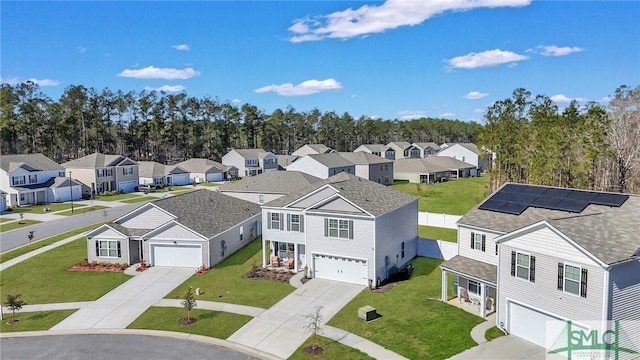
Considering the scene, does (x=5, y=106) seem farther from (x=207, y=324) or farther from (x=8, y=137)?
(x=207, y=324)

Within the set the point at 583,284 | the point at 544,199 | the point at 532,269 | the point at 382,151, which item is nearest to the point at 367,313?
the point at 532,269

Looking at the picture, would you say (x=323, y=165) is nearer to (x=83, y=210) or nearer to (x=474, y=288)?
(x=83, y=210)

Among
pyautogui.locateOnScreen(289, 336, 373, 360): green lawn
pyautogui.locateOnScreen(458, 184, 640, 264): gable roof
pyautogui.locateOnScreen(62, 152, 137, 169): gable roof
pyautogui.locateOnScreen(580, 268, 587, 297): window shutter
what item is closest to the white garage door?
pyautogui.locateOnScreen(62, 152, 137, 169): gable roof

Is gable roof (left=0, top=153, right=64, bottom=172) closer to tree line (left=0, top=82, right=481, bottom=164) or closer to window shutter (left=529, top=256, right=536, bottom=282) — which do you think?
tree line (left=0, top=82, right=481, bottom=164)

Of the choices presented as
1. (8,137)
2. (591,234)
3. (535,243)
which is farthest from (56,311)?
(8,137)

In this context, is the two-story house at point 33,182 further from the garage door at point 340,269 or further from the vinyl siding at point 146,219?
the garage door at point 340,269

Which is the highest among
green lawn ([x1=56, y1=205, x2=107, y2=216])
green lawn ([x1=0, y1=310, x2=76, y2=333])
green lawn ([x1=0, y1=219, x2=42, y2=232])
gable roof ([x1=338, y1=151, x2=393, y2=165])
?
gable roof ([x1=338, y1=151, x2=393, y2=165])

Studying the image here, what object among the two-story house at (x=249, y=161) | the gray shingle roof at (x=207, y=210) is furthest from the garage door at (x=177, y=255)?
the two-story house at (x=249, y=161)
